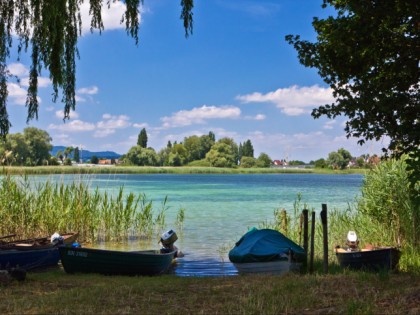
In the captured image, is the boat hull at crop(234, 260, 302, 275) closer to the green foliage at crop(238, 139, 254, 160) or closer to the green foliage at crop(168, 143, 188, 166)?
the green foliage at crop(168, 143, 188, 166)

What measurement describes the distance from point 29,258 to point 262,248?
607 centimetres

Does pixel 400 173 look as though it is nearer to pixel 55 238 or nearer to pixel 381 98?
pixel 381 98

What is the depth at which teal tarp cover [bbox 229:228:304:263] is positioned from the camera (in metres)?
11.7

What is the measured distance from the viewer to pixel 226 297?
7605 mm

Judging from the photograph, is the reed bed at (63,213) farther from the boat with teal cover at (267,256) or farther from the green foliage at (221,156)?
the green foliage at (221,156)

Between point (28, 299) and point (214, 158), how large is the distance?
439 feet

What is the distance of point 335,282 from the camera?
8617mm

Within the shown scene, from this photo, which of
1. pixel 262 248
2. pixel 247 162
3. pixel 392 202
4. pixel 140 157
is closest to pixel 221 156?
pixel 247 162

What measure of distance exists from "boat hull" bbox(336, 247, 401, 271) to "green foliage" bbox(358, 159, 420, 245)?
6.53 feet

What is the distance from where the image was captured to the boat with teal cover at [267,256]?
1152 cm

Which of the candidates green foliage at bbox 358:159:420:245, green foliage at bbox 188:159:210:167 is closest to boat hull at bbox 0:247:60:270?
green foliage at bbox 358:159:420:245

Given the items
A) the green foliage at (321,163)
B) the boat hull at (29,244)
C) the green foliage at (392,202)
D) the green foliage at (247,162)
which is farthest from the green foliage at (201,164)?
the boat hull at (29,244)

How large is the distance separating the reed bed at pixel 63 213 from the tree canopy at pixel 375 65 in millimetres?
11046

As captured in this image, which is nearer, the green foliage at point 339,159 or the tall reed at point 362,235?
the tall reed at point 362,235
